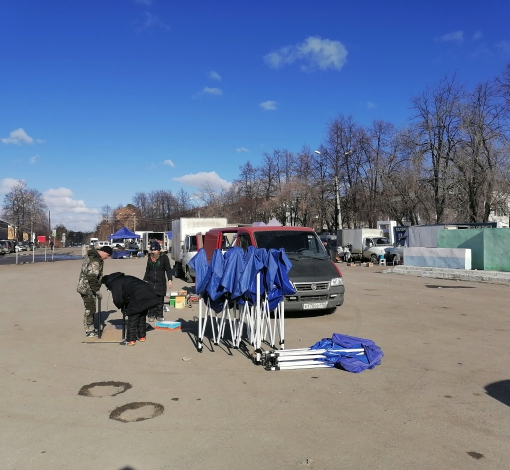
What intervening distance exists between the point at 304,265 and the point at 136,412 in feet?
20.2

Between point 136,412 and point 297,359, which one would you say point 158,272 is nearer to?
point 297,359

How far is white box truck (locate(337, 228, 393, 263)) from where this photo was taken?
1297 inches

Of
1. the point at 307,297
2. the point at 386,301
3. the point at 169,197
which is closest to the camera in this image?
the point at 307,297

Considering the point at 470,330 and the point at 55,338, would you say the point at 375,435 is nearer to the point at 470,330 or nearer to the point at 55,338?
the point at 470,330

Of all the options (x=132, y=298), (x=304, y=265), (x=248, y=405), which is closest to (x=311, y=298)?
(x=304, y=265)

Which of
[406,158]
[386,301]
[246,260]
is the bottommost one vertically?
[386,301]

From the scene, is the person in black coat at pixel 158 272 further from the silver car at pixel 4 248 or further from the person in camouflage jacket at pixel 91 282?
the silver car at pixel 4 248

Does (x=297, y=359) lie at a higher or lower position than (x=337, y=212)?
lower

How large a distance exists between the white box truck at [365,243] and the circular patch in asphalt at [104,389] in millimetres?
28740

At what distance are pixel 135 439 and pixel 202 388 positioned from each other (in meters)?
1.46

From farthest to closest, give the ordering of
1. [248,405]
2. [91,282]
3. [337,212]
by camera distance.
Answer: [337,212], [91,282], [248,405]

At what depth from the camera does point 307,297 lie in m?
9.69

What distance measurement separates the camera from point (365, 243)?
35156 millimetres

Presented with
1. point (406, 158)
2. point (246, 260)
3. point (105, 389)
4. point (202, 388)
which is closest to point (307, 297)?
point (246, 260)
